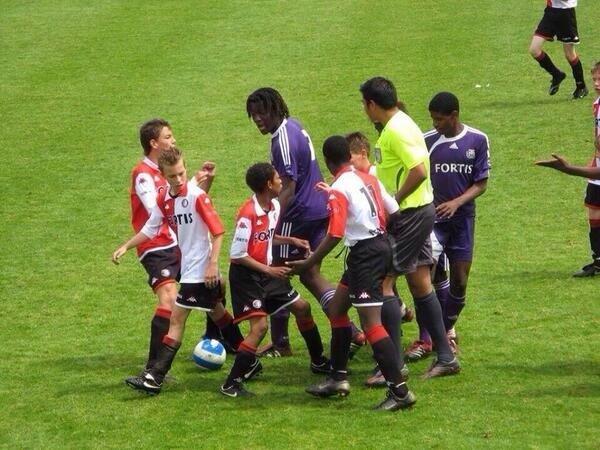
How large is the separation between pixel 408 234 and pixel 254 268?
116cm

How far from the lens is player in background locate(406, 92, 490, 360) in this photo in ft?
31.8

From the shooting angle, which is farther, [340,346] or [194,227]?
[194,227]

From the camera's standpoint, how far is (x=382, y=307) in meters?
9.05

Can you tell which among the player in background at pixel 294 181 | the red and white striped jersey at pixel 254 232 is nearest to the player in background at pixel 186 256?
the red and white striped jersey at pixel 254 232

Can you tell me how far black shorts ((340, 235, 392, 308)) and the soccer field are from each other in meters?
0.81

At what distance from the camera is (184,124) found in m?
18.0

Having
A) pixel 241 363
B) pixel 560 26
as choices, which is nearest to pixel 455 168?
pixel 241 363

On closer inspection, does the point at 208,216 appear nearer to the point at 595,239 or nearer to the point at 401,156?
the point at 401,156

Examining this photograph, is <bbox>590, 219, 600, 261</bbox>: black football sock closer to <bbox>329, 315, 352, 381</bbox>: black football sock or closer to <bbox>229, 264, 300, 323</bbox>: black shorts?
<bbox>329, 315, 352, 381</bbox>: black football sock

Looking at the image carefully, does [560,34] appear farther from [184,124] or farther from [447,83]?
[184,124]

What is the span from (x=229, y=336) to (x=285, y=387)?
89 centimetres

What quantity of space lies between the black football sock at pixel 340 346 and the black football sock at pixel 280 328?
1231 mm

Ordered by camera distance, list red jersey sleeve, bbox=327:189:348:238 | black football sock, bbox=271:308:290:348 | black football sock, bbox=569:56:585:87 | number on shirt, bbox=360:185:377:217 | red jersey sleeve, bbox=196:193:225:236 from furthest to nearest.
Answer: black football sock, bbox=569:56:585:87, black football sock, bbox=271:308:290:348, red jersey sleeve, bbox=196:193:225:236, number on shirt, bbox=360:185:377:217, red jersey sleeve, bbox=327:189:348:238

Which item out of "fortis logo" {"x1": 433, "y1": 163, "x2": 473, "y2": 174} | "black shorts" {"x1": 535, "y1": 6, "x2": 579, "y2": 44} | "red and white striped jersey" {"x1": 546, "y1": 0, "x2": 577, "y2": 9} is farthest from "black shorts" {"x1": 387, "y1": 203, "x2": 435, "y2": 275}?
"red and white striped jersey" {"x1": 546, "y1": 0, "x2": 577, "y2": 9}
